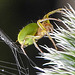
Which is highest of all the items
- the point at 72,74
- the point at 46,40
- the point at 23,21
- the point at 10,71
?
the point at 23,21

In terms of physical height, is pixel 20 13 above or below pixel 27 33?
above

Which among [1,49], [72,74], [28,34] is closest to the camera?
[72,74]

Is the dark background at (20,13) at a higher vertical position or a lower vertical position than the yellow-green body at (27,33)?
higher

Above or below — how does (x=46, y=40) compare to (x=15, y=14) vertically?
below

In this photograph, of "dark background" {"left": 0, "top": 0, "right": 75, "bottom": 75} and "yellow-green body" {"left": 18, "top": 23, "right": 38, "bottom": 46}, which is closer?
"yellow-green body" {"left": 18, "top": 23, "right": 38, "bottom": 46}

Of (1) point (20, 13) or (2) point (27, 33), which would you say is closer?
(2) point (27, 33)

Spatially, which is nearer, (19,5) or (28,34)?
(28,34)

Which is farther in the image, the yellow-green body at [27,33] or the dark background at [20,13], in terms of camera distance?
the dark background at [20,13]

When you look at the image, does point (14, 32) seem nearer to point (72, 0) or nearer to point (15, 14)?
point (15, 14)

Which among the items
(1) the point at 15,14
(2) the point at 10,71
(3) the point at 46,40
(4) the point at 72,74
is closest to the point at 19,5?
(1) the point at 15,14

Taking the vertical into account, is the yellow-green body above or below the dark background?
below

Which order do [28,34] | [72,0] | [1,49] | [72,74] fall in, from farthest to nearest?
→ [1,49] < [72,0] < [28,34] < [72,74]
